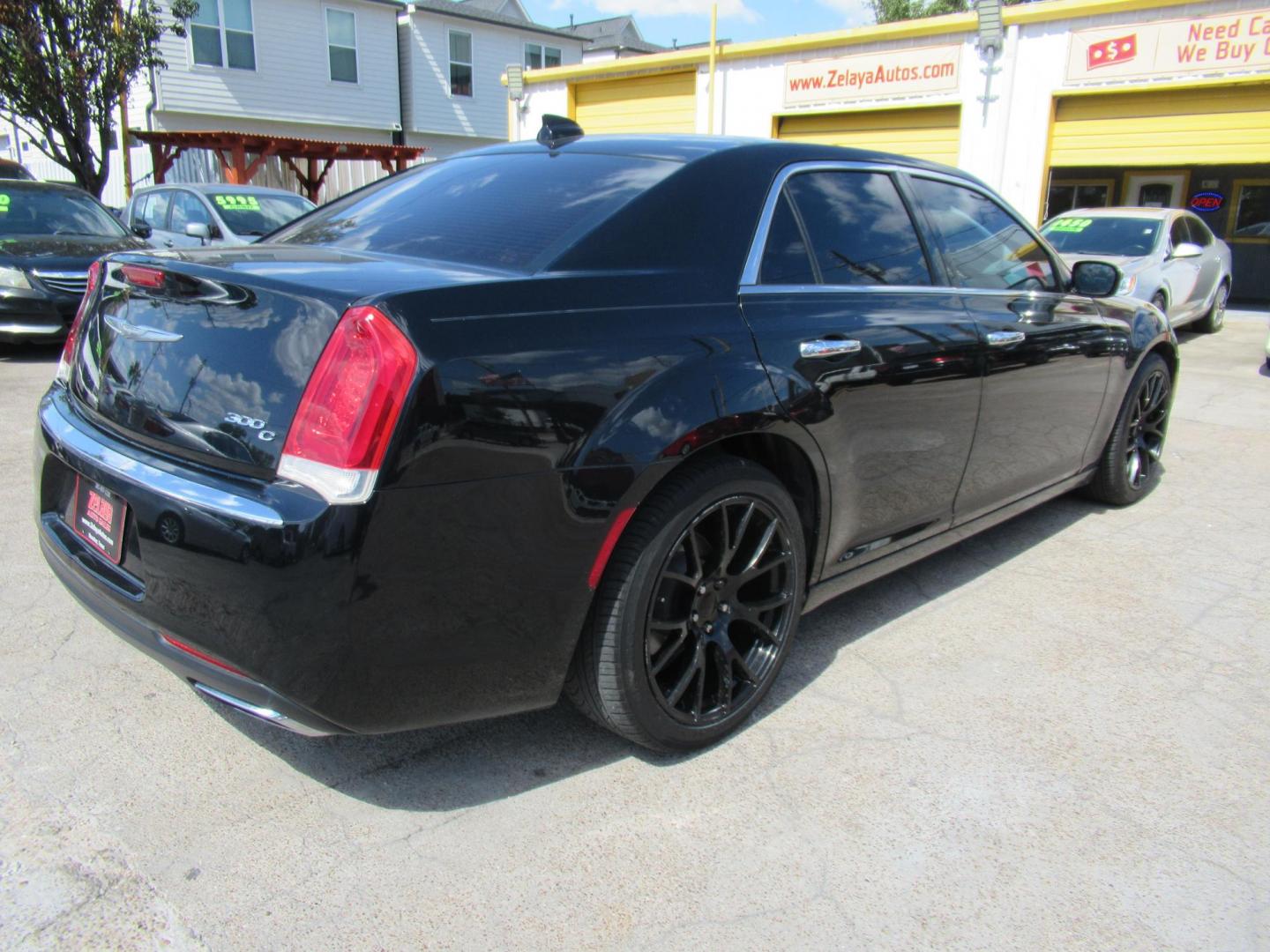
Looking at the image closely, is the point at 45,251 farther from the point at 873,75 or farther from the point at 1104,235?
the point at 873,75

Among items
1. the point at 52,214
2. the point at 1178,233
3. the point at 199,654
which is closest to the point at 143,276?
the point at 199,654

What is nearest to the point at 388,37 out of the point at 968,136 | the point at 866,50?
the point at 866,50

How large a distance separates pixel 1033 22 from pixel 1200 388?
796cm

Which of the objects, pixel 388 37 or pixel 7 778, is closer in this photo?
pixel 7 778

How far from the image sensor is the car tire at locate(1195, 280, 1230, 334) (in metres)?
12.5

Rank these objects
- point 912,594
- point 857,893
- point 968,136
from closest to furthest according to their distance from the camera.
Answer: point 857,893 < point 912,594 < point 968,136

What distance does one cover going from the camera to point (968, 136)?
14891mm

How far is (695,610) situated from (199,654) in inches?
48.6

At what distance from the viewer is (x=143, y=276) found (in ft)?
7.83

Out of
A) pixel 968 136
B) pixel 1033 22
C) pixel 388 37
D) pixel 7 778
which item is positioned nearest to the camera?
pixel 7 778

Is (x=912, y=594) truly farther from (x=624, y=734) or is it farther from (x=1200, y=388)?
(x=1200, y=388)

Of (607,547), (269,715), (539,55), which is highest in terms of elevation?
(539,55)

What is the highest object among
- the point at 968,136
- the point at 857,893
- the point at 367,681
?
the point at 968,136

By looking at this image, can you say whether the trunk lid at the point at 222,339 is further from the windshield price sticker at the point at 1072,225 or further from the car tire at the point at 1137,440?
the windshield price sticker at the point at 1072,225
